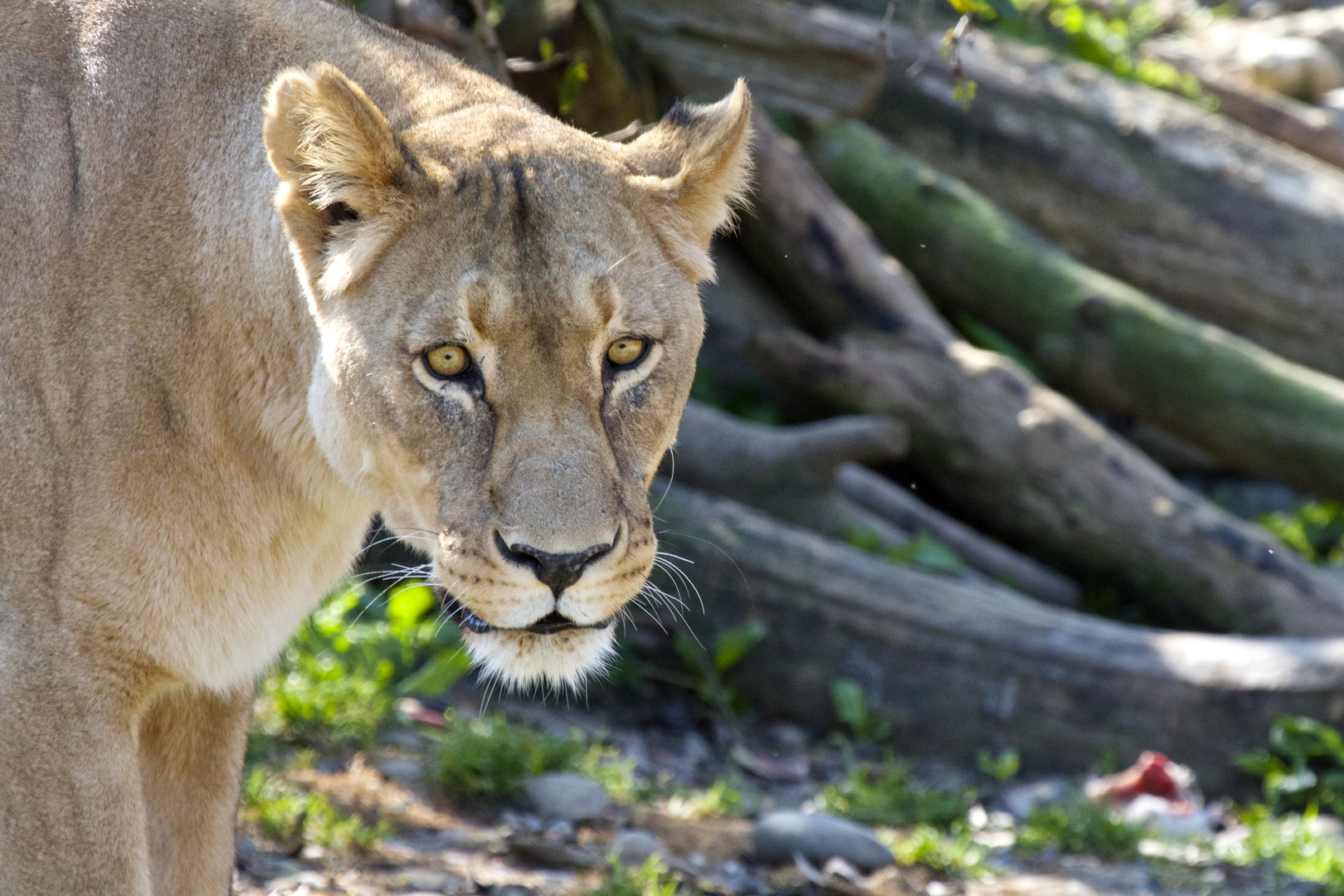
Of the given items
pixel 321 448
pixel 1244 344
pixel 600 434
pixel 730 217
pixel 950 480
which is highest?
pixel 730 217

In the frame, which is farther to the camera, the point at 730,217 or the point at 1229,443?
the point at 1229,443

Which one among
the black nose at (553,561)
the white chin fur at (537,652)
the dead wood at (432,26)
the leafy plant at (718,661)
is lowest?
the leafy plant at (718,661)

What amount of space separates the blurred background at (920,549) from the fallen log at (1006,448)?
2cm

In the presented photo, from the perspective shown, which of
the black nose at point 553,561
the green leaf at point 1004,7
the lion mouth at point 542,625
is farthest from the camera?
the green leaf at point 1004,7

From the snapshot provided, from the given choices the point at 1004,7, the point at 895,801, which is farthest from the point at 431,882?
the point at 1004,7

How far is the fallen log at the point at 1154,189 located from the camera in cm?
808

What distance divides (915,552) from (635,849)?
9.16 ft

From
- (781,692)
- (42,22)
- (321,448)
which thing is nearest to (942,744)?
(781,692)

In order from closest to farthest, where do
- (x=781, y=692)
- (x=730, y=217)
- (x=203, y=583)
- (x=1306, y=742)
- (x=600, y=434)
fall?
(x=600, y=434) < (x=203, y=583) < (x=730, y=217) < (x=1306, y=742) < (x=781, y=692)

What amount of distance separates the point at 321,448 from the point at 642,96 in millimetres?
3428

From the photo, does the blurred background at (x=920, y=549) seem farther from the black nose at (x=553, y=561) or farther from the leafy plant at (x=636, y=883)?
the black nose at (x=553, y=561)

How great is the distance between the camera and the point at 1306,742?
568cm

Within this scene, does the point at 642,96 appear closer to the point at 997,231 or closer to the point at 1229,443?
the point at 997,231

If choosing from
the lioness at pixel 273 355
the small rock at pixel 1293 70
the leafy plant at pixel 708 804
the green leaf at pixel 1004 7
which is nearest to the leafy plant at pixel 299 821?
the leafy plant at pixel 708 804
